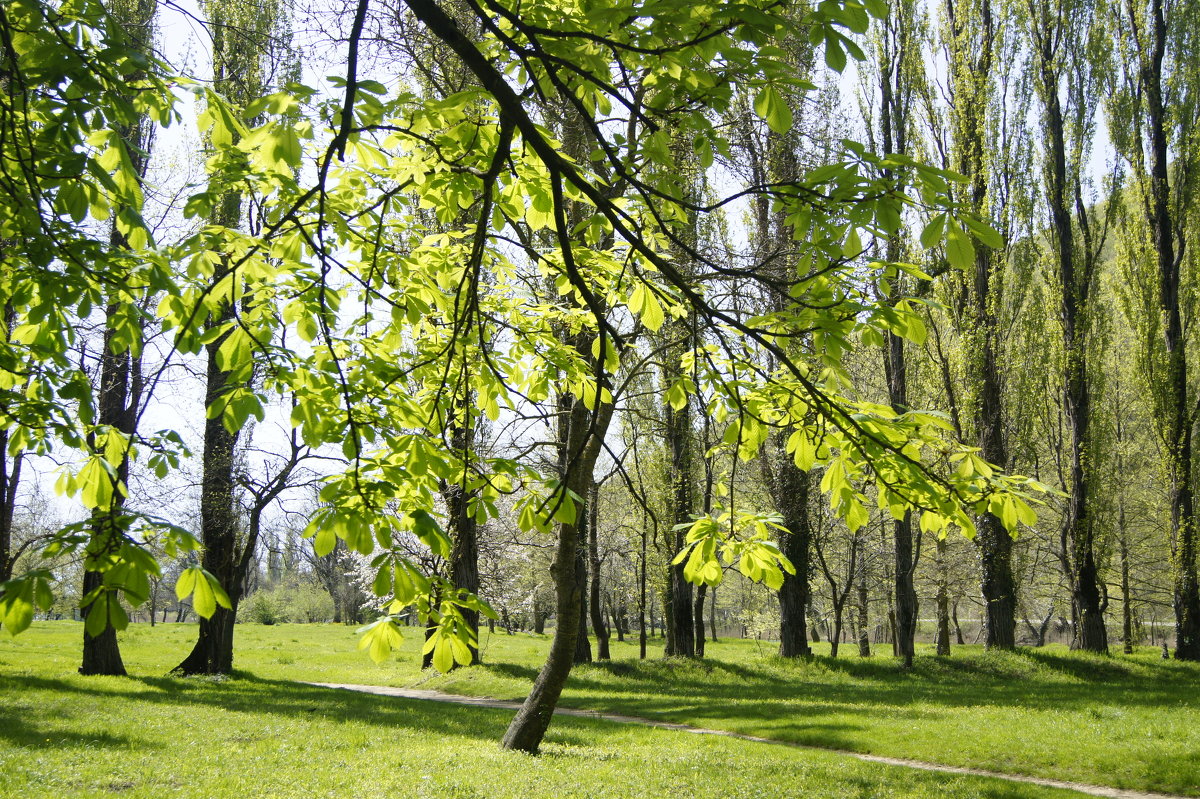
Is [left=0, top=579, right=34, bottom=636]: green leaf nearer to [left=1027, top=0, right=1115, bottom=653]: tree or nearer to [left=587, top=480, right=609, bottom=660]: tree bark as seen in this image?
[left=587, top=480, right=609, bottom=660]: tree bark

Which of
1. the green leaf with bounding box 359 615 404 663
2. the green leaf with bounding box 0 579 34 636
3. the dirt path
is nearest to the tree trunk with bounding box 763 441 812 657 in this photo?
the dirt path

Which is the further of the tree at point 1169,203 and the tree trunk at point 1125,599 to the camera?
the tree trunk at point 1125,599

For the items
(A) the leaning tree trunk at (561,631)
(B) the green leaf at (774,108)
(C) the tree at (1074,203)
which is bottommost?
(A) the leaning tree trunk at (561,631)

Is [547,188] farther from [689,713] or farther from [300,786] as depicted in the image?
[689,713]

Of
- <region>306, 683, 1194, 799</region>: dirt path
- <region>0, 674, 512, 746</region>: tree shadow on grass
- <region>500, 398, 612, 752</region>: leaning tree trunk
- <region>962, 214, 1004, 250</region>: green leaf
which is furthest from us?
<region>0, 674, 512, 746</region>: tree shadow on grass

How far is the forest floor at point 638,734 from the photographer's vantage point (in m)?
6.55

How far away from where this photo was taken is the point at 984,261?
57.4ft

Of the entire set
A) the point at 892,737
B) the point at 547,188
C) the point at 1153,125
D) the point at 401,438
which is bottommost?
the point at 892,737

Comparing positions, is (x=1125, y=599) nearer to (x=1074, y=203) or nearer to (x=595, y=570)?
(x=1074, y=203)

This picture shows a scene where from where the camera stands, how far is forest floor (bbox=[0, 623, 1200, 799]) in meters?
6.55

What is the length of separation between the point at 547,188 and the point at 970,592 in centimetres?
3825

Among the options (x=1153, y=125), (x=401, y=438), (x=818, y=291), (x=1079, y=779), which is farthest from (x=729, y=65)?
(x=1153, y=125)

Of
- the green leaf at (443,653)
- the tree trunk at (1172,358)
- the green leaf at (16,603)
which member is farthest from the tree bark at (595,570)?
the green leaf at (16,603)

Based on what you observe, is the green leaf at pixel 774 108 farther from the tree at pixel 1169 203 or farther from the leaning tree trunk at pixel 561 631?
the tree at pixel 1169 203
